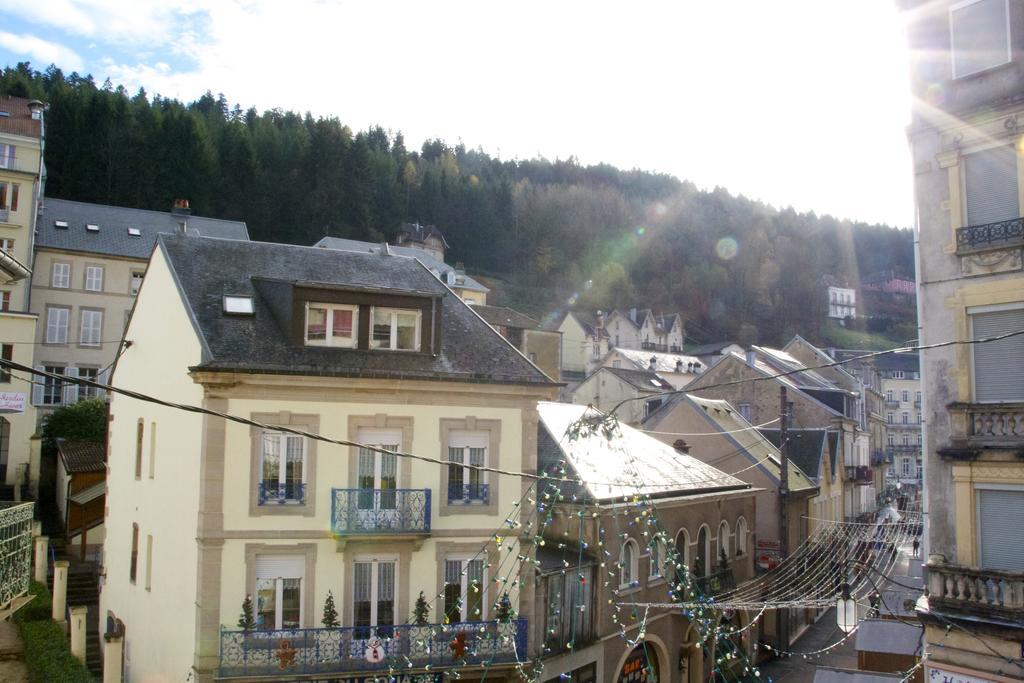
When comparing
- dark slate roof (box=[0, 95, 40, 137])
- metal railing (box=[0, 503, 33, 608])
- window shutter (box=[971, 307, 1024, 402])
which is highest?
dark slate roof (box=[0, 95, 40, 137])

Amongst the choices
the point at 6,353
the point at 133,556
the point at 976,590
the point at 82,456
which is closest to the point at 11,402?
the point at 133,556

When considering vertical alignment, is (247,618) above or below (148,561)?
below

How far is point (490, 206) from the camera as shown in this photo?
101 metres

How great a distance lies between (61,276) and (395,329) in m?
31.0

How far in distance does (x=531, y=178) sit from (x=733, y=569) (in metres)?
103

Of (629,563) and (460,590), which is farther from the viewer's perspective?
(629,563)

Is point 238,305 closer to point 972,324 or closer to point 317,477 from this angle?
point 317,477

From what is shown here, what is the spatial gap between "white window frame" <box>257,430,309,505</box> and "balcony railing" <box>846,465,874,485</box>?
1301 inches

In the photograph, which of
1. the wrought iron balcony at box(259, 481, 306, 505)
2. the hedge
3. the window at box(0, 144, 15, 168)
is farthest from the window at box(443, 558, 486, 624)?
the window at box(0, 144, 15, 168)

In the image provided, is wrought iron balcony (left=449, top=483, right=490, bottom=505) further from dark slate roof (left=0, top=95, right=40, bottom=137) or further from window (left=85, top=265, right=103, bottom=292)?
dark slate roof (left=0, top=95, right=40, bottom=137)

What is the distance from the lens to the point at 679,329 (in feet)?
320

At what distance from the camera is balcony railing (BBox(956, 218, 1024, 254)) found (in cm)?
1245

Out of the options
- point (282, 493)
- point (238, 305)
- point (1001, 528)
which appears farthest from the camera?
point (238, 305)

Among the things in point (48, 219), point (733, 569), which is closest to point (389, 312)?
point (733, 569)
